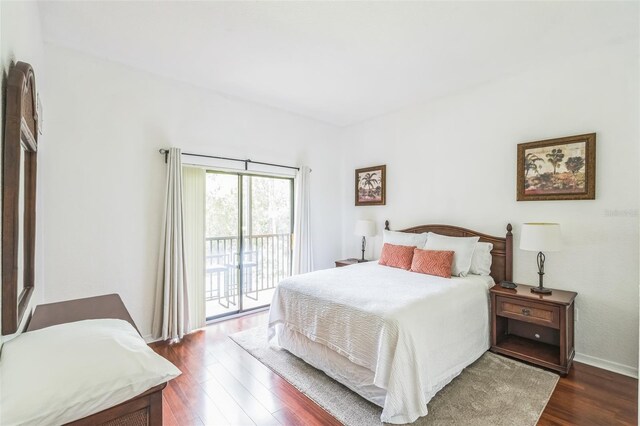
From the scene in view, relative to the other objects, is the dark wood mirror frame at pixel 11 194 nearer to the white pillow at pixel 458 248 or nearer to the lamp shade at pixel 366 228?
the white pillow at pixel 458 248

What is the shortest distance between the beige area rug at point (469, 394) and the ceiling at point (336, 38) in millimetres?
2832

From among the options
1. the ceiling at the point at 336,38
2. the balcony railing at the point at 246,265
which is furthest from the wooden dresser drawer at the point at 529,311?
the balcony railing at the point at 246,265

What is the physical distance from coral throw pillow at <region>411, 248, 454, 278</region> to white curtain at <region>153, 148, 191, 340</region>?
101 inches

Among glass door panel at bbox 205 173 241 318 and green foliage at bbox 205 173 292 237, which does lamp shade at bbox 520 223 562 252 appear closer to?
green foliage at bbox 205 173 292 237

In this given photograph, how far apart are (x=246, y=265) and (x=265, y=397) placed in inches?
83.8

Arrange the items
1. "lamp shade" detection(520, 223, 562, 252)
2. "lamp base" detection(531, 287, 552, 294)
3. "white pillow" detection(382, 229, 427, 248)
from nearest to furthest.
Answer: "lamp shade" detection(520, 223, 562, 252) → "lamp base" detection(531, 287, 552, 294) → "white pillow" detection(382, 229, 427, 248)

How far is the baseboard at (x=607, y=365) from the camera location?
8.31 ft

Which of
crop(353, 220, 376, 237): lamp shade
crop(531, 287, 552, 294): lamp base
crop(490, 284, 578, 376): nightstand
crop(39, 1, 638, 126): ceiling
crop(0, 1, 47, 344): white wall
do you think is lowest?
crop(490, 284, 578, 376): nightstand

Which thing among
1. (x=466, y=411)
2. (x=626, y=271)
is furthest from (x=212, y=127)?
(x=626, y=271)

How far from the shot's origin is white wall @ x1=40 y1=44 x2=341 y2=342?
2.68 metres

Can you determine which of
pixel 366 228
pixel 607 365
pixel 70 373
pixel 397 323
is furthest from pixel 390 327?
pixel 366 228

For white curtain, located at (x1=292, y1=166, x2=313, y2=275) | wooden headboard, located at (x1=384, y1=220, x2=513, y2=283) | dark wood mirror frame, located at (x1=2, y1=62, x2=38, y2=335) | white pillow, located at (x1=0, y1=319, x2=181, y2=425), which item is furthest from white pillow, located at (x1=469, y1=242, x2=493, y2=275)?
dark wood mirror frame, located at (x1=2, y1=62, x2=38, y2=335)

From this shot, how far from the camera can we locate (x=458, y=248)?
3.26 m

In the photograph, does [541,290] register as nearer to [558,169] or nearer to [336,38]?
[558,169]
